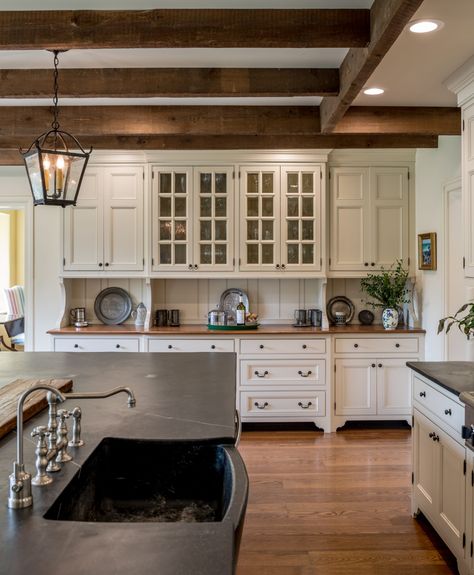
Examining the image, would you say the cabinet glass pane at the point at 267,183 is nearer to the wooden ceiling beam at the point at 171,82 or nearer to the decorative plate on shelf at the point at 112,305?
the wooden ceiling beam at the point at 171,82

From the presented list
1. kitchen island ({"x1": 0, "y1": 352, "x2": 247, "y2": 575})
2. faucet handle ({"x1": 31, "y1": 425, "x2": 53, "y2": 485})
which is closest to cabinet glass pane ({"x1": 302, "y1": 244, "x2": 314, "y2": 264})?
kitchen island ({"x1": 0, "y1": 352, "x2": 247, "y2": 575})

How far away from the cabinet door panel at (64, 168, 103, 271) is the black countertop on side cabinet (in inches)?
119

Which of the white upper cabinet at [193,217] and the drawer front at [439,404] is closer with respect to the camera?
the drawer front at [439,404]

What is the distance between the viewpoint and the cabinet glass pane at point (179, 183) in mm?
4637

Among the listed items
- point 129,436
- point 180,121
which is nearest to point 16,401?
point 129,436

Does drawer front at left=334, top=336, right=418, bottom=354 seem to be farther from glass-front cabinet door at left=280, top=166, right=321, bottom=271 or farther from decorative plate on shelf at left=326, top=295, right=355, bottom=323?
glass-front cabinet door at left=280, top=166, right=321, bottom=271

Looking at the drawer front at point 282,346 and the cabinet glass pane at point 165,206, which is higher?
the cabinet glass pane at point 165,206

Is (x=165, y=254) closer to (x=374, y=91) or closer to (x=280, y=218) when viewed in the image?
(x=280, y=218)

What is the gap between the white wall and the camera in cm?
413

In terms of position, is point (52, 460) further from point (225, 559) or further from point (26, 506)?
point (225, 559)

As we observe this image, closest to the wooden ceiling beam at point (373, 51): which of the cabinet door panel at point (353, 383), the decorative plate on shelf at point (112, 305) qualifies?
the cabinet door panel at point (353, 383)

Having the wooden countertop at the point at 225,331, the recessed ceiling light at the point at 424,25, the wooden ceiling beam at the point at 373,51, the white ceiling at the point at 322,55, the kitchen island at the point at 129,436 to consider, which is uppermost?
the white ceiling at the point at 322,55

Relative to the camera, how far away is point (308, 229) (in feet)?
15.3

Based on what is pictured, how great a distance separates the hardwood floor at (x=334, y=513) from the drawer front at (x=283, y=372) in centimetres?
49
